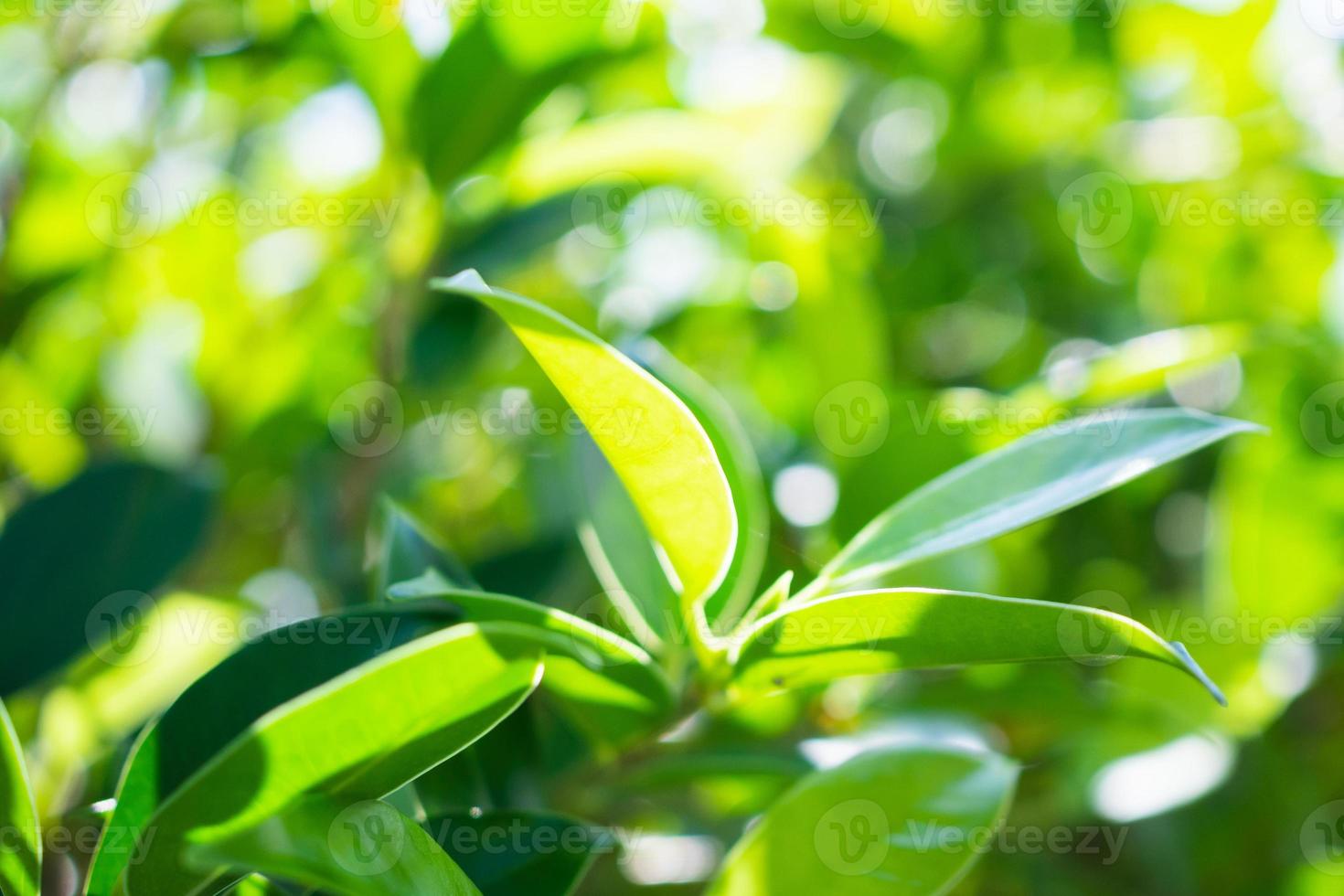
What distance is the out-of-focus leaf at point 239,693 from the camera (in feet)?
1.39

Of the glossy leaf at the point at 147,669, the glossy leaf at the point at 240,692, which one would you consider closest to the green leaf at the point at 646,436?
the glossy leaf at the point at 240,692

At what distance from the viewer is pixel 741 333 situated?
1.21m

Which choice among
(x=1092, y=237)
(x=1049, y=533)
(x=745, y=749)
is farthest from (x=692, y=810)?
(x=1092, y=237)

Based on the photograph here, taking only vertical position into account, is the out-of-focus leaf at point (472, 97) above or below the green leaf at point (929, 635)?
above

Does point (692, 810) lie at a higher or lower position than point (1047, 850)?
higher

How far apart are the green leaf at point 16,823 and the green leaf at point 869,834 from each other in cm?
29

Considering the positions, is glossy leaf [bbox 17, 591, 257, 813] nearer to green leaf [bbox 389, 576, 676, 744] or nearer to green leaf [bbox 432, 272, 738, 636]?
green leaf [bbox 389, 576, 676, 744]

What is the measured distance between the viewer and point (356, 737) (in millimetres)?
397

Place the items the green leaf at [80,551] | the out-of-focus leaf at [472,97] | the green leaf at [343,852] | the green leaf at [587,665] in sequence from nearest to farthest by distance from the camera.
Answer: the green leaf at [343,852] → the green leaf at [587,665] → the green leaf at [80,551] → the out-of-focus leaf at [472,97]

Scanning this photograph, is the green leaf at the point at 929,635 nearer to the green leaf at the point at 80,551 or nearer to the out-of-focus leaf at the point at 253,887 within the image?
the out-of-focus leaf at the point at 253,887

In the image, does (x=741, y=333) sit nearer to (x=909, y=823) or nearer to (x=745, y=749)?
(x=745, y=749)

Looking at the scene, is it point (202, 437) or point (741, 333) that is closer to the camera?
point (202, 437)

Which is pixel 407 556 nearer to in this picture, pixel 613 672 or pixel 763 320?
pixel 613 672

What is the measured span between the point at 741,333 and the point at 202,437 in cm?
57
